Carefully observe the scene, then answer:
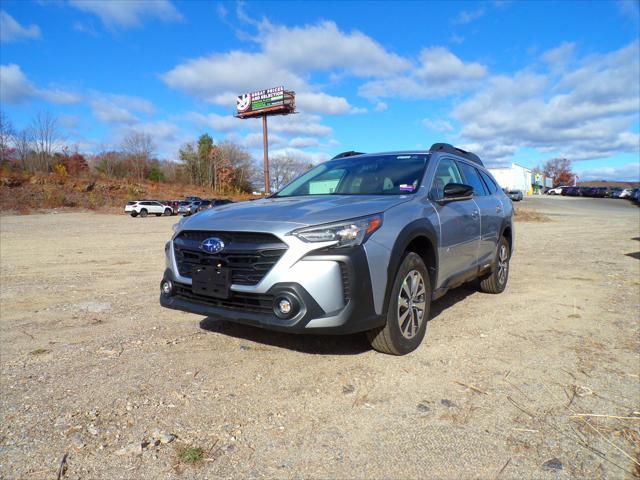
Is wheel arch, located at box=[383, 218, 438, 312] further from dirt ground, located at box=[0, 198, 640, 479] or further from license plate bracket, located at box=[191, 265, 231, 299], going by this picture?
license plate bracket, located at box=[191, 265, 231, 299]

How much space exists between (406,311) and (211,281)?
1514 millimetres

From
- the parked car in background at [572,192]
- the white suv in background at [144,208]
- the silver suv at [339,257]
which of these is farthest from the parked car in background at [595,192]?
the silver suv at [339,257]

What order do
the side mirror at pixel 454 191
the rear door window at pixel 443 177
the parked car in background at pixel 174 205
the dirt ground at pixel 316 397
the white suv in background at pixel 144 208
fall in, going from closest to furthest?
the dirt ground at pixel 316 397
the side mirror at pixel 454 191
the rear door window at pixel 443 177
the white suv in background at pixel 144 208
the parked car in background at pixel 174 205

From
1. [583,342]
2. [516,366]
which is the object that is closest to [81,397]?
[516,366]

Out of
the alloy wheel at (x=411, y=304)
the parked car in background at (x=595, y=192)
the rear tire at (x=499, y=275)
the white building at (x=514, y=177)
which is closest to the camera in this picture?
the alloy wheel at (x=411, y=304)

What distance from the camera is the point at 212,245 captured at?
3250mm

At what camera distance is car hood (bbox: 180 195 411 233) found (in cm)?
308

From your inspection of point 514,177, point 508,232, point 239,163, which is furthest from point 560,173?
point 508,232

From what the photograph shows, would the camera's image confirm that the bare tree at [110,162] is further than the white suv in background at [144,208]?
Yes

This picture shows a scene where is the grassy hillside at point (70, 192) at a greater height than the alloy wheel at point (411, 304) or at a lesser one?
greater

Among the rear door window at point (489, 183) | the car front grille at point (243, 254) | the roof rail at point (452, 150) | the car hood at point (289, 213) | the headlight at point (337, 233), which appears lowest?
the car front grille at point (243, 254)

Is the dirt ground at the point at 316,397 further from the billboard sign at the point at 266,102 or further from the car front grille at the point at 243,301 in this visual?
the billboard sign at the point at 266,102

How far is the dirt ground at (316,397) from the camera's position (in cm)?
220

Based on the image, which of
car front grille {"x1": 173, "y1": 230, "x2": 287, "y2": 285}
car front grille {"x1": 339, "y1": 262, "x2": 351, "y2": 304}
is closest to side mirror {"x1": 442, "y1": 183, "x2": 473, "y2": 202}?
car front grille {"x1": 339, "y1": 262, "x2": 351, "y2": 304}
